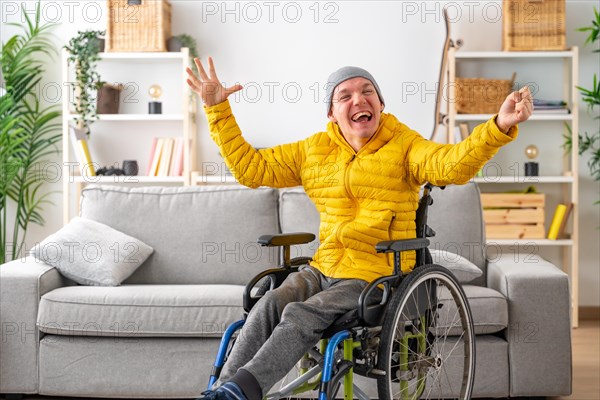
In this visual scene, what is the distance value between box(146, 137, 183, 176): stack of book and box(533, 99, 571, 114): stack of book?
2.03 metres

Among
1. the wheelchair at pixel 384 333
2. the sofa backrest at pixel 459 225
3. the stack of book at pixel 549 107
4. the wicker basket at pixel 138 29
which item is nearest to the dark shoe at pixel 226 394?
the wheelchair at pixel 384 333

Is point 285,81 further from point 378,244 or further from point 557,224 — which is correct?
point 378,244

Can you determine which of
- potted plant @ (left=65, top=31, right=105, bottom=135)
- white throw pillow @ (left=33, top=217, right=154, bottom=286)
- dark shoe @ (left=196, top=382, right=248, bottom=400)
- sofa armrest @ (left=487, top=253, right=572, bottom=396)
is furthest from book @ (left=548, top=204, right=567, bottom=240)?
dark shoe @ (left=196, top=382, right=248, bottom=400)

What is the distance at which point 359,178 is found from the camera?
2520mm

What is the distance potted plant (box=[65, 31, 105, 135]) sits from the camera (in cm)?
483

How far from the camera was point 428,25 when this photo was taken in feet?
16.8

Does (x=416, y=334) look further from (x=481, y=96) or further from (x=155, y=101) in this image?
(x=155, y=101)

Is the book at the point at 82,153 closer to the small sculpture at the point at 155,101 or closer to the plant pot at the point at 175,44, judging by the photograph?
the small sculpture at the point at 155,101

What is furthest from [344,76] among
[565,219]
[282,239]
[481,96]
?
[565,219]

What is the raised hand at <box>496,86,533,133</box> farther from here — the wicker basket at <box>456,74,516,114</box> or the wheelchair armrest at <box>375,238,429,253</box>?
the wicker basket at <box>456,74,516,114</box>

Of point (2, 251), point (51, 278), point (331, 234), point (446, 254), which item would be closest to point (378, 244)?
point (331, 234)

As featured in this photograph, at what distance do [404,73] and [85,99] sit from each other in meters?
1.86

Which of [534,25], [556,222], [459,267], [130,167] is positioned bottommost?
[459,267]

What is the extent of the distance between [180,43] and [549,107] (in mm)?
2120
